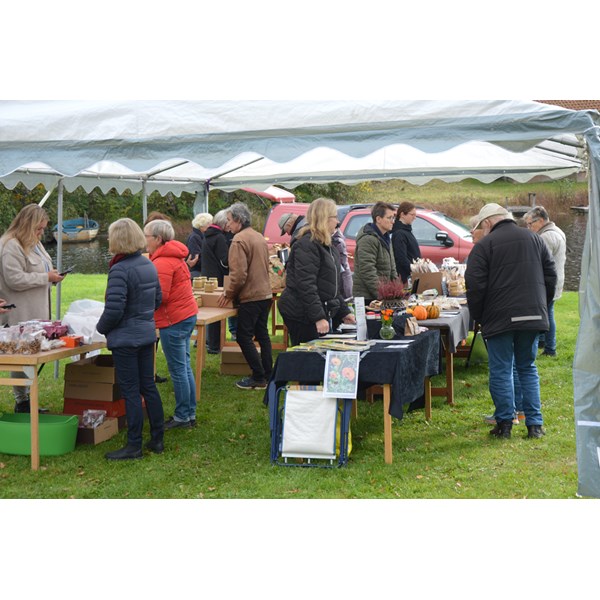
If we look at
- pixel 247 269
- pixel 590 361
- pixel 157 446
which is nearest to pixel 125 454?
pixel 157 446

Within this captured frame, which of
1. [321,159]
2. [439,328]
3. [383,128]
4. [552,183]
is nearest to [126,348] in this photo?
[383,128]

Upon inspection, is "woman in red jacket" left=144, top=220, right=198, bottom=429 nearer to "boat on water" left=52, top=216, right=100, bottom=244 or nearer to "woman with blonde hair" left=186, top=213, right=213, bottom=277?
"woman with blonde hair" left=186, top=213, right=213, bottom=277

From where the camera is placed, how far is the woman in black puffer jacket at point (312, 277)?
5980 millimetres

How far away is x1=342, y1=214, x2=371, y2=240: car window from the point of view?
538 inches

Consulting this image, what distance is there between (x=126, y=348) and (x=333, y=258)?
176 cm

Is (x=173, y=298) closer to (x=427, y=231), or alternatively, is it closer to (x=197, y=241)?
(x=197, y=241)

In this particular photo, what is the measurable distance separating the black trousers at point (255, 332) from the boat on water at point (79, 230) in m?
21.2

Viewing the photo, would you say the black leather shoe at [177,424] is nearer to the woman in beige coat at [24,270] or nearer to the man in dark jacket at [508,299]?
the woman in beige coat at [24,270]

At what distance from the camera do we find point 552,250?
8.80 metres

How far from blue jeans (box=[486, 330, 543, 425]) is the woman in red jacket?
2283mm

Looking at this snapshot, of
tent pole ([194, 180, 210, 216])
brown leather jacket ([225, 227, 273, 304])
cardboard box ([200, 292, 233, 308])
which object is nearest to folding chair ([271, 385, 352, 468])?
brown leather jacket ([225, 227, 273, 304])

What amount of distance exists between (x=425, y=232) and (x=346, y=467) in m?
8.37

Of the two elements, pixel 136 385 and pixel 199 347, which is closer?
pixel 136 385

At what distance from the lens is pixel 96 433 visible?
240 inches
